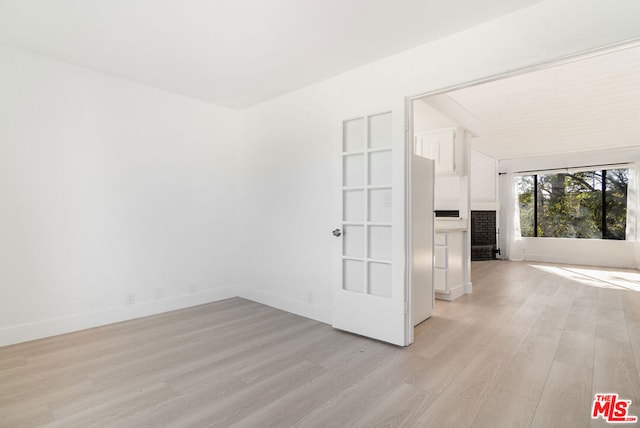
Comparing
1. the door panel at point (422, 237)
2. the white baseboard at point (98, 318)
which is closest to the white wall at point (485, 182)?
the door panel at point (422, 237)

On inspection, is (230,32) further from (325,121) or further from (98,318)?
(98,318)

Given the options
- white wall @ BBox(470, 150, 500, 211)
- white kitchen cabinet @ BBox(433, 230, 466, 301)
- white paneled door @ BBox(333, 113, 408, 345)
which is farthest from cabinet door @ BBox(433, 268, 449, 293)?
white wall @ BBox(470, 150, 500, 211)

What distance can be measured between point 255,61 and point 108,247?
247cm

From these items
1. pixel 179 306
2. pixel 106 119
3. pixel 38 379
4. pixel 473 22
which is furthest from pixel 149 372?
pixel 473 22

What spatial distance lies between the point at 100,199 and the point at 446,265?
4.20m

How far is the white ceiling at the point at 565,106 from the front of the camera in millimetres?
3543

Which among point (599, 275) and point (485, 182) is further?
point (485, 182)

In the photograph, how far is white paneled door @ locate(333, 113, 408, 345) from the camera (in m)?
2.92

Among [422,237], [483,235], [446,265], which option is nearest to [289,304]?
[422,237]

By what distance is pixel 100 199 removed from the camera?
11.0ft

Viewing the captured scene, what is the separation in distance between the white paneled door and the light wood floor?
0.66 feet

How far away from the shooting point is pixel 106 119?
11.1 ft

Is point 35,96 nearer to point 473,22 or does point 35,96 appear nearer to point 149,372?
point 149,372

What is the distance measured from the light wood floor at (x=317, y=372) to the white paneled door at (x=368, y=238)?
20 cm
